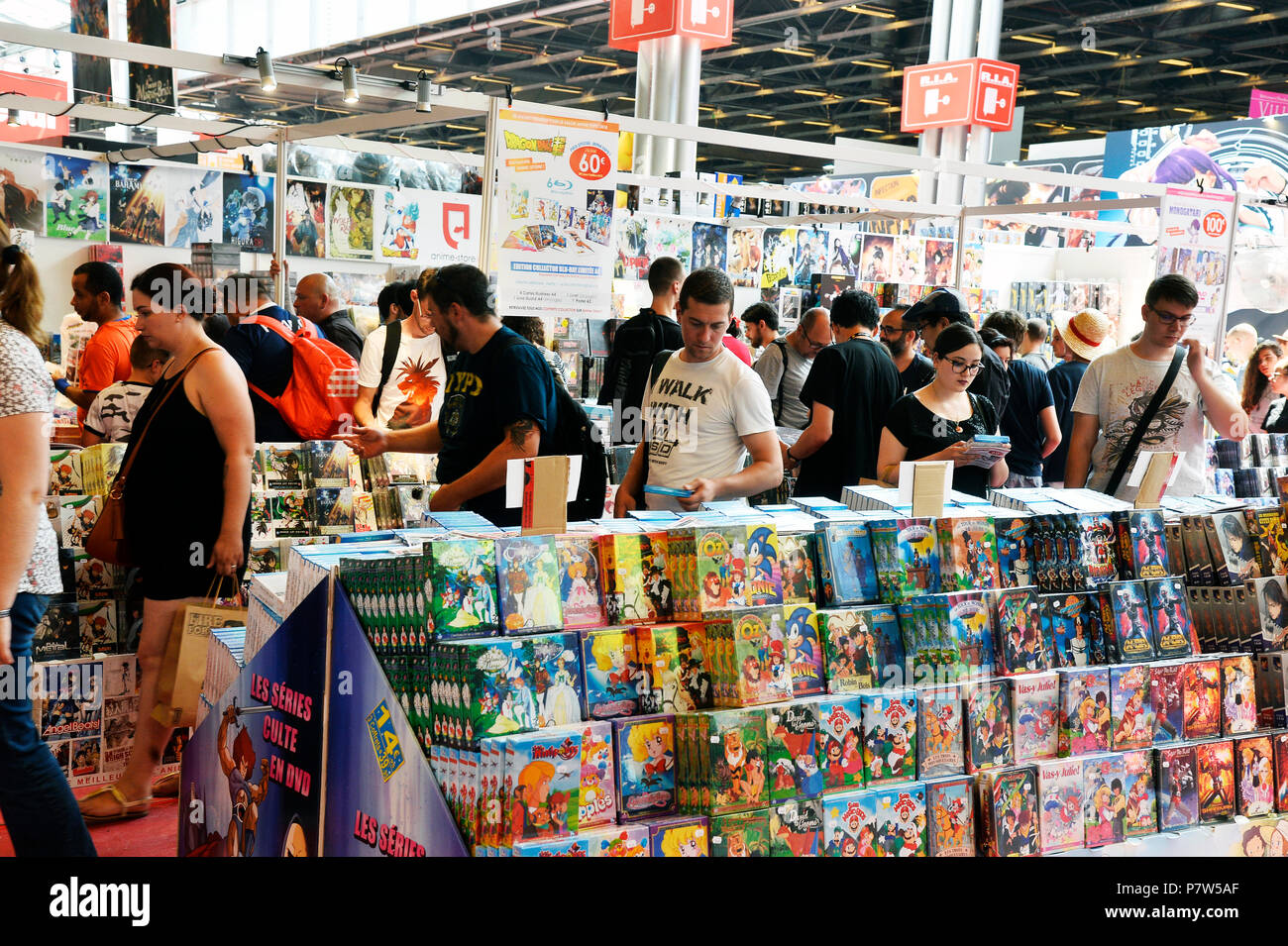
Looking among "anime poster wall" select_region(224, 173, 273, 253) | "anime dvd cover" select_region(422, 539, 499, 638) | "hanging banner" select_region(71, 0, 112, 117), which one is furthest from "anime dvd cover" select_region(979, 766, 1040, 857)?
"hanging banner" select_region(71, 0, 112, 117)

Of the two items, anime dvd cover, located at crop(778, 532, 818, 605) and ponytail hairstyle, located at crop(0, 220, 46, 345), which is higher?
ponytail hairstyle, located at crop(0, 220, 46, 345)

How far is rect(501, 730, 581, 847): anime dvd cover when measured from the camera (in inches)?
81.0

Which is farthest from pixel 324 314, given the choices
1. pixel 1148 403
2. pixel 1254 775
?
pixel 1254 775

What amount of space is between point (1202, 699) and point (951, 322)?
244 cm

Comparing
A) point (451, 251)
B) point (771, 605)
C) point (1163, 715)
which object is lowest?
point (1163, 715)

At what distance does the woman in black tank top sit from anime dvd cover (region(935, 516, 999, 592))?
2.04 metres

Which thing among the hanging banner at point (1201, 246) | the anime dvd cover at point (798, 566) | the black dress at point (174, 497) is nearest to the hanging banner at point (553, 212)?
the black dress at point (174, 497)

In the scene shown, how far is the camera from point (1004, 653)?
257 cm

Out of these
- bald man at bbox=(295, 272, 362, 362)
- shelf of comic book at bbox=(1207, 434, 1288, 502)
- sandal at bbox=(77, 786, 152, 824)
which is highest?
bald man at bbox=(295, 272, 362, 362)

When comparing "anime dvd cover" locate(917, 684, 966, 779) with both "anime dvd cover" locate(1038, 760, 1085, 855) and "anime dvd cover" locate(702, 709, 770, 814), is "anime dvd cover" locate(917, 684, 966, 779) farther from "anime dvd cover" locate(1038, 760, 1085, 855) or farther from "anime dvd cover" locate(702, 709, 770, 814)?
"anime dvd cover" locate(702, 709, 770, 814)

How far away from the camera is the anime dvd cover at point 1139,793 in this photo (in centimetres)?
263
